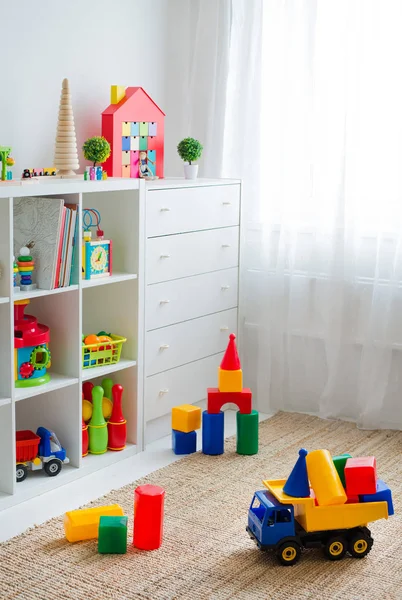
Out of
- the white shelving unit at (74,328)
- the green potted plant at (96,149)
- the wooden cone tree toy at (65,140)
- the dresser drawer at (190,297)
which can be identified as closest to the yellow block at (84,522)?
the white shelving unit at (74,328)

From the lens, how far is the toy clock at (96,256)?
2889 millimetres

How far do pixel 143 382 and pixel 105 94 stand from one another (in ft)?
3.83

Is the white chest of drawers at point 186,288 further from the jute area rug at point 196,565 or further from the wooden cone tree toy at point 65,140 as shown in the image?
the jute area rug at point 196,565

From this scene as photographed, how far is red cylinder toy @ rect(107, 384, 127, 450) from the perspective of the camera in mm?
3045

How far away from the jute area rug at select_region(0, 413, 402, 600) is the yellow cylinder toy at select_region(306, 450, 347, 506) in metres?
0.19

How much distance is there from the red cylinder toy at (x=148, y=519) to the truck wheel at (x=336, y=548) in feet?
1.49

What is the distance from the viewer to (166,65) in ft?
12.5

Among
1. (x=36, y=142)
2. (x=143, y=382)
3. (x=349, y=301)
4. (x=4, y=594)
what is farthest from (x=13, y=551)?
(x=349, y=301)

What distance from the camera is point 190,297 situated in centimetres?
339

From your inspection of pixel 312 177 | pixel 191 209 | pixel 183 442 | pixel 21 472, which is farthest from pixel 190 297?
pixel 21 472

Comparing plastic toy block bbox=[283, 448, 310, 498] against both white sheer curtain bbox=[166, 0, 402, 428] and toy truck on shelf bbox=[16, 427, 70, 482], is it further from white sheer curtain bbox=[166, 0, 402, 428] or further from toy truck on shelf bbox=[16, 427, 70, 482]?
white sheer curtain bbox=[166, 0, 402, 428]

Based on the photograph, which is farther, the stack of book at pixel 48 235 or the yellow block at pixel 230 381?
the yellow block at pixel 230 381

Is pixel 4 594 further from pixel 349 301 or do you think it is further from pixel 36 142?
pixel 349 301

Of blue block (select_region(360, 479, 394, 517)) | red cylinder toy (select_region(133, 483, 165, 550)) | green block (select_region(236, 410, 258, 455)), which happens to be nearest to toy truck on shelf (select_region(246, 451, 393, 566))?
blue block (select_region(360, 479, 394, 517))
